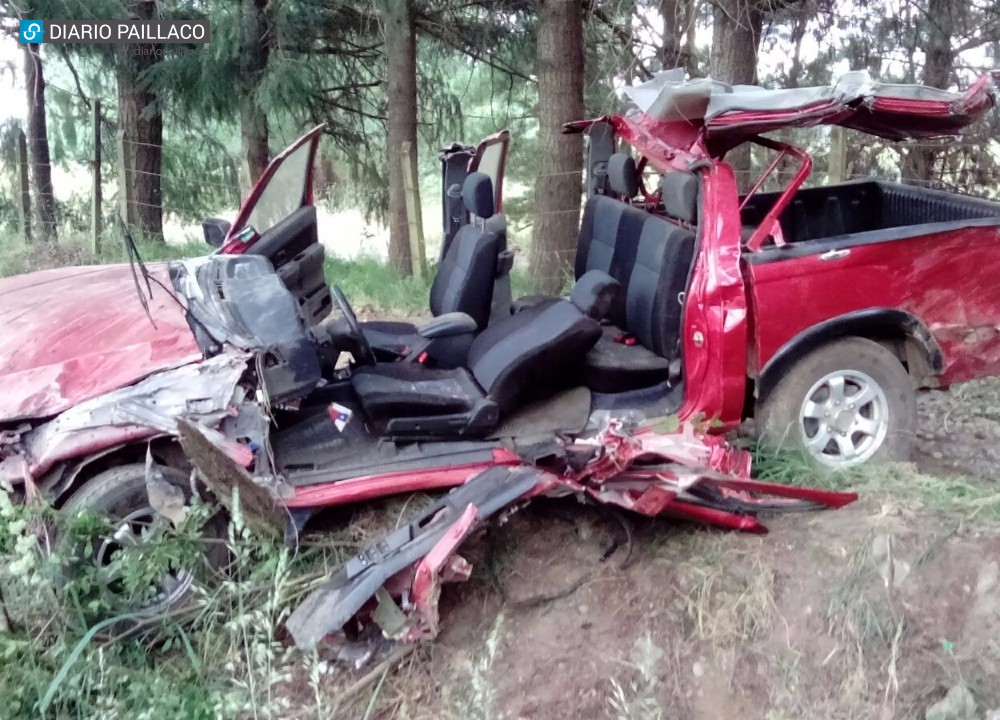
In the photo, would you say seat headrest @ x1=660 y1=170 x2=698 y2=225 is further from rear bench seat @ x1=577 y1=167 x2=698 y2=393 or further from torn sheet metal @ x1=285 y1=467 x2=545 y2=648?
torn sheet metal @ x1=285 y1=467 x2=545 y2=648

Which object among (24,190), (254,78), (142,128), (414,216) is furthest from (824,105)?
(24,190)

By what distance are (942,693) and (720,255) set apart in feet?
→ 6.81

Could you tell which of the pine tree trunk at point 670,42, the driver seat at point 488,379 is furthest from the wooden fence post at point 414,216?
the driver seat at point 488,379

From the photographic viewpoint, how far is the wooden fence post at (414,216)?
9484 mm

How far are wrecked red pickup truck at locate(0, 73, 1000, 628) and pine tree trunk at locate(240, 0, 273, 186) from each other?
5552 mm

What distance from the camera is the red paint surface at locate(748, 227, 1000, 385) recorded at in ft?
14.4

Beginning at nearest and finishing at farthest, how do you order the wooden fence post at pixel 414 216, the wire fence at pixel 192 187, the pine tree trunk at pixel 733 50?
the pine tree trunk at pixel 733 50, the wire fence at pixel 192 187, the wooden fence post at pixel 414 216

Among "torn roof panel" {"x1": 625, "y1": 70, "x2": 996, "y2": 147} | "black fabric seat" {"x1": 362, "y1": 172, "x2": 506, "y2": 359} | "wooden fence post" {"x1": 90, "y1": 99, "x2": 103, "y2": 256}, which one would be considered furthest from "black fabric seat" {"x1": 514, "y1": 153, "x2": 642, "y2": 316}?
"wooden fence post" {"x1": 90, "y1": 99, "x2": 103, "y2": 256}

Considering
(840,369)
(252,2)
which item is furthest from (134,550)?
(252,2)

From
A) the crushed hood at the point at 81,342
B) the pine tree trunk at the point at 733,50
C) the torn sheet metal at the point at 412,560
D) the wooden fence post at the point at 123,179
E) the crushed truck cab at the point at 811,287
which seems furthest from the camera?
the wooden fence post at the point at 123,179

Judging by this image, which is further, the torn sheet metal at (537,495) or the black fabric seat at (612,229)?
the black fabric seat at (612,229)

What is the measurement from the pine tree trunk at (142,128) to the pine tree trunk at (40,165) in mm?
1208

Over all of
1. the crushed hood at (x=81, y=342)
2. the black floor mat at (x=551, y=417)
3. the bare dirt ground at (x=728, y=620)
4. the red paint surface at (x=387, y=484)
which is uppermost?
the crushed hood at (x=81, y=342)

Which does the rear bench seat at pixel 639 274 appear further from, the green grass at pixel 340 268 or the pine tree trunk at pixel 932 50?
the pine tree trunk at pixel 932 50
